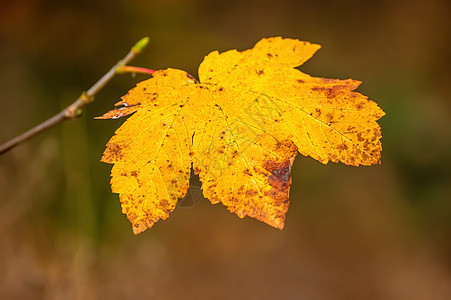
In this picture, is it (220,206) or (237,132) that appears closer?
(237,132)

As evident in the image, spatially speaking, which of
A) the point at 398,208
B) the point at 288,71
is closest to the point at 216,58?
the point at 288,71

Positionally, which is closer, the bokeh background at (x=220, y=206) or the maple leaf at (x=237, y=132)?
the maple leaf at (x=237, y=132)

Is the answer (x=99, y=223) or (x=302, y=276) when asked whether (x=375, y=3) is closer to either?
(x=302, y=276)

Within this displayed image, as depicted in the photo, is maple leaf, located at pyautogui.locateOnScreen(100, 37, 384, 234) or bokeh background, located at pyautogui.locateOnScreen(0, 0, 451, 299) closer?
maple leaf, located at pyautogui.locateOnScreen(100, 37, 384, 234)

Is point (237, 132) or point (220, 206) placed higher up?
point (237, 132)
